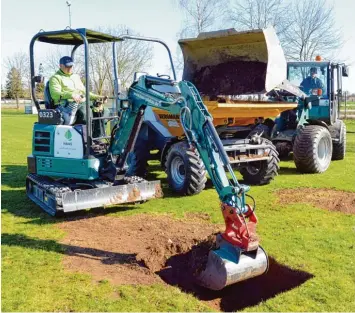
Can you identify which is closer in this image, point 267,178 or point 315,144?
point 267,178

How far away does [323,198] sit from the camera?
8.44 metres

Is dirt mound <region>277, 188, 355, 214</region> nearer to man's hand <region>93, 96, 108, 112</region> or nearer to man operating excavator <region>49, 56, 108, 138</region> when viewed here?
man's hand <region>93, 96, 108, 112</region>

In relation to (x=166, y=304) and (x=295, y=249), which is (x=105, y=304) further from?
(x=295, y=249)

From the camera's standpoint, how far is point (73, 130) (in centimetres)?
746

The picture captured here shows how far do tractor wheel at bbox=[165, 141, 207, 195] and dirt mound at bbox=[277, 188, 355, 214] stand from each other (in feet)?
5.07

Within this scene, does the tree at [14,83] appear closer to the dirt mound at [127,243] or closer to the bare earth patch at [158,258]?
the dirt mound at [127,243]

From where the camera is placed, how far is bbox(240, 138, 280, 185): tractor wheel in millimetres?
9336

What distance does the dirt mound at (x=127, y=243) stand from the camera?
5.09 m

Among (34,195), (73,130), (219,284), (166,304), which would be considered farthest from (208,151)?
(34,195)

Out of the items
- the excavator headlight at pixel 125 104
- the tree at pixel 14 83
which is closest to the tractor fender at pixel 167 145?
the excavator headlight at pixel 125 104

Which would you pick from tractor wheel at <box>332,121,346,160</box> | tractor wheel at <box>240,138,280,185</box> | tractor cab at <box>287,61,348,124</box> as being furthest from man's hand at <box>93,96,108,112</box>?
tractor wheel at <box>332,121,346,160</box>

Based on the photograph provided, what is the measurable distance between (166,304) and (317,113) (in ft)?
31.1

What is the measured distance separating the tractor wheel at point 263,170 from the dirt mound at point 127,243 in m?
2.94

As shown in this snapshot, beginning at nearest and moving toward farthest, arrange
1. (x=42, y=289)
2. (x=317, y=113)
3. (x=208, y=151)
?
(x=42, y=289) → (x=208, y=151) → (x=317, y=113)
